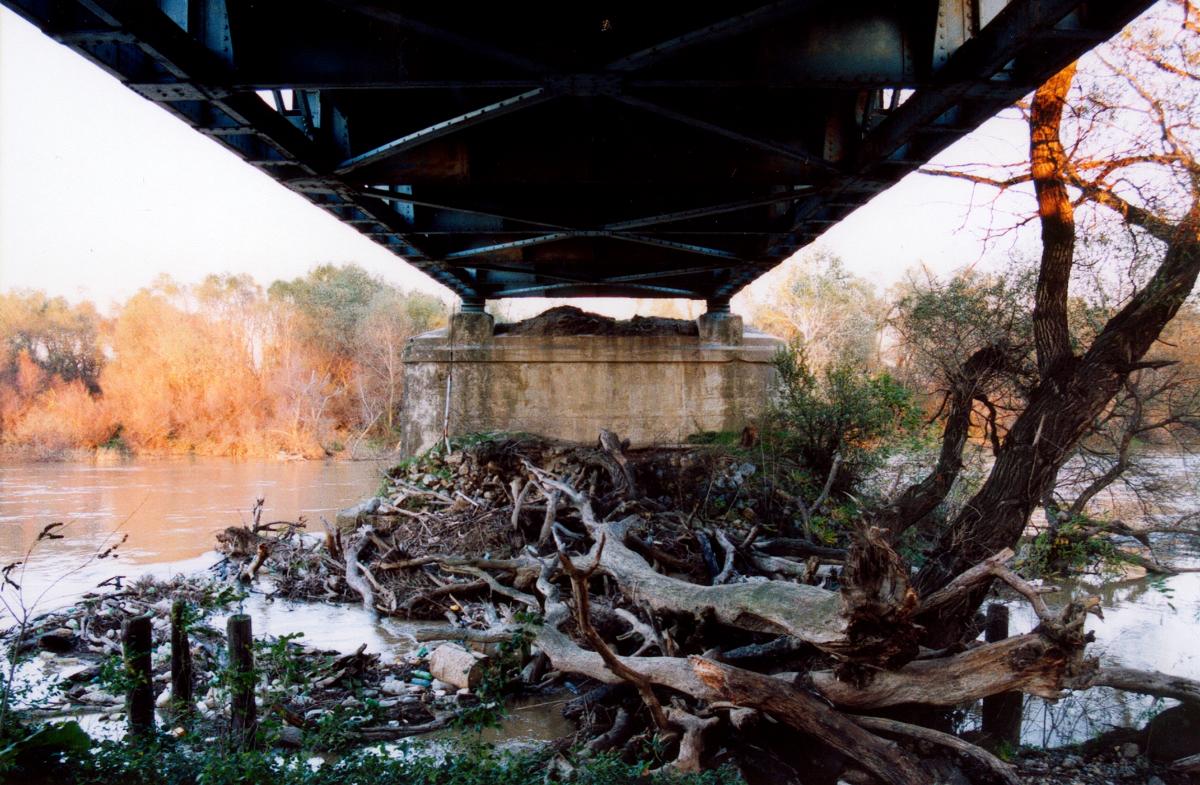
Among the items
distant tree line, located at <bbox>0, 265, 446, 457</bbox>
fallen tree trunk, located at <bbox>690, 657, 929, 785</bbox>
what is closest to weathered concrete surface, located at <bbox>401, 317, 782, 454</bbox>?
fallen tree trunk, located at <bbox>690, 657, 929, 785</bbox>

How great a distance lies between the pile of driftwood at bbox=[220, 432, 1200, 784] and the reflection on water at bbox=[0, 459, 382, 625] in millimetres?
2822

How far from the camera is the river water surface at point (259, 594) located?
7242mm

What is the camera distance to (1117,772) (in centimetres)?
583

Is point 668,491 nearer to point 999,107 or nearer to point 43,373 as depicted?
point 999,107

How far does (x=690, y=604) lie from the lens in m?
6.25

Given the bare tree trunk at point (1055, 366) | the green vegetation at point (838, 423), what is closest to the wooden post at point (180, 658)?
the bare tree trunk at point (1055, 366)

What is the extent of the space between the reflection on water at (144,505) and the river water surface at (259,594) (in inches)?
1.3

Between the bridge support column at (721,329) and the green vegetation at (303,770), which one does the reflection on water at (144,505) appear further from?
the bridge support column at (721,329)

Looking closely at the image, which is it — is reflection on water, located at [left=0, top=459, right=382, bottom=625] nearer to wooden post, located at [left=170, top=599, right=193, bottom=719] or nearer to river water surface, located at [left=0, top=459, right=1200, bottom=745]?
river water surface, located at [left=0, top=459, right=1200, bottom=745]

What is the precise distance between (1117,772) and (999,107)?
480cm

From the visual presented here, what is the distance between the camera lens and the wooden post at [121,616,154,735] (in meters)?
5.26

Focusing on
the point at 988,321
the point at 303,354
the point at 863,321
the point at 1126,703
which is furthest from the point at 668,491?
the point at 303,354

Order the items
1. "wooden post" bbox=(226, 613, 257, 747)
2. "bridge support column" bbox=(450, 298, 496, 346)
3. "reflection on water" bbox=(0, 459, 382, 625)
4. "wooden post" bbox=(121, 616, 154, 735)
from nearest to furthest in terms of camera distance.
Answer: "wooden post" bbox=(226, 613, 257, 747) < "wooden post" bbox=(121, 616, 154, 735) < "reflection on water" bbox=(0, 459, 382, 625) < "bridge support column" bbox=(450, 298, 496, 346)

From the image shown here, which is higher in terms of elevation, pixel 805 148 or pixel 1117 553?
pixel 805 148
